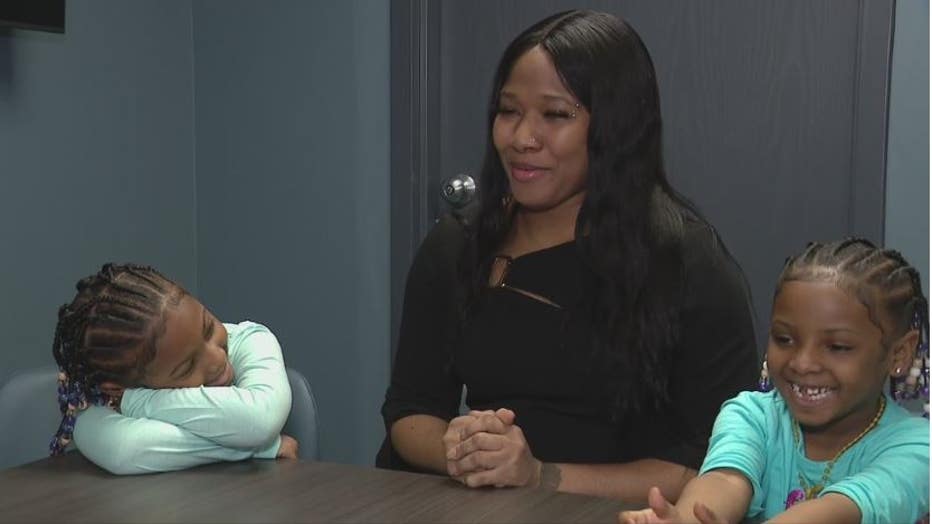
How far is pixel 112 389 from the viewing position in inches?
69.4

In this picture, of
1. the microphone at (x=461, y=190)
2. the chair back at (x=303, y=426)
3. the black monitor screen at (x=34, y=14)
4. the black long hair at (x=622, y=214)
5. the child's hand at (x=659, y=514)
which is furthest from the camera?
the microphone at (x=461, y=190)

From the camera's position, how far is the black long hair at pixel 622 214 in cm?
183

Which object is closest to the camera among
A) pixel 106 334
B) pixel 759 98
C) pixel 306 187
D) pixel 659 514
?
pixel 659 514

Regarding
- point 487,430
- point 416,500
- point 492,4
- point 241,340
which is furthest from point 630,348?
point 492,4

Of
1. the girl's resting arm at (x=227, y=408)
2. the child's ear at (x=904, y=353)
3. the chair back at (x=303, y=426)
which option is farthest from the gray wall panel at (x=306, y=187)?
the child's ear at (x=904, y=353)

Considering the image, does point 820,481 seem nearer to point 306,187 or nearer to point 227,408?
point 227,408

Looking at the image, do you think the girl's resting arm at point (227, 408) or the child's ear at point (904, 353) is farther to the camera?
the girl's resting arm at point (227, 408)

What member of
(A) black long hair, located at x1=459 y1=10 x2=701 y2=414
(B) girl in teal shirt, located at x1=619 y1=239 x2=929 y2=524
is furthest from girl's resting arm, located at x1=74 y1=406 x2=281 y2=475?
Result: (B) girl in teal shirt, located at x1=619 y1=239 x2=929 y2=524

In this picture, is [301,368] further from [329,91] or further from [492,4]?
[492,4]

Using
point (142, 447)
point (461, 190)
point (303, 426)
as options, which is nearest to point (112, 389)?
point (142, 447)

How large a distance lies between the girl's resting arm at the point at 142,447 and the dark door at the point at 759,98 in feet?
4.95

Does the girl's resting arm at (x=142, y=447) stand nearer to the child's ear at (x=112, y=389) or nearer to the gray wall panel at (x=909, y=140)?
the child's ear at (x=112, y=389)

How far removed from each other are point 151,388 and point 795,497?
2.99ft

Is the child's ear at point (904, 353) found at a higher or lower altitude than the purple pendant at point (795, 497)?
higher
